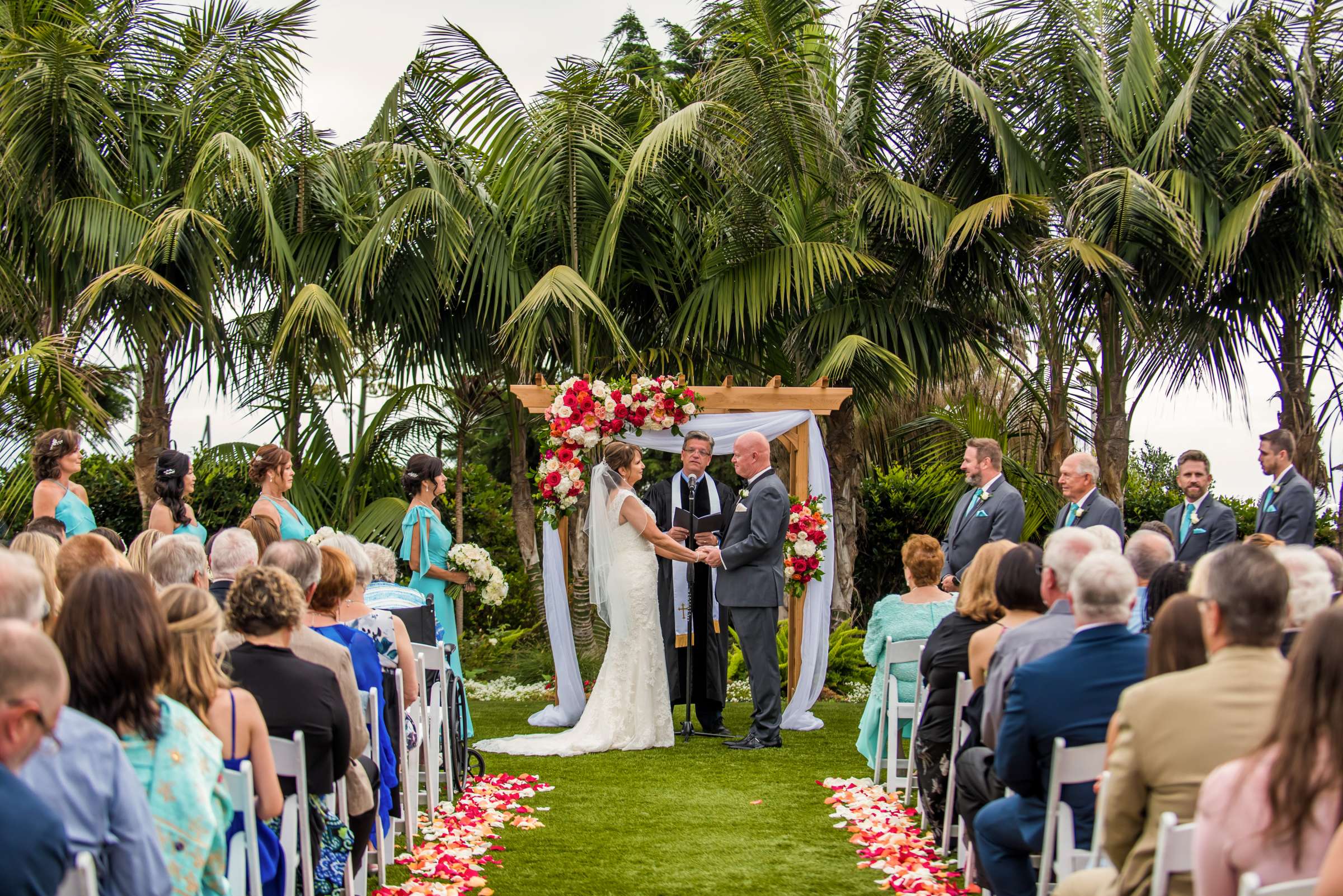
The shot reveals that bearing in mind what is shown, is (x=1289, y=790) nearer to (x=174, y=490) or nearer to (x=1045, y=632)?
(x=1045, y=632)

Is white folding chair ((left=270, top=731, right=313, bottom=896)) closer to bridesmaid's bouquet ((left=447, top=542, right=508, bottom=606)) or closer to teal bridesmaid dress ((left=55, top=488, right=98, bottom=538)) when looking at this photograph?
teal bridesmaid dress ((left=55, top=488, right=98, bottom=538))

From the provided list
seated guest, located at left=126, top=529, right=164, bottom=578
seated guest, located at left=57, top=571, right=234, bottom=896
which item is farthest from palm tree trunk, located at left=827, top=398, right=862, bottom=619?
seated guest, located at left=57, top=571, right=234, bottom=896

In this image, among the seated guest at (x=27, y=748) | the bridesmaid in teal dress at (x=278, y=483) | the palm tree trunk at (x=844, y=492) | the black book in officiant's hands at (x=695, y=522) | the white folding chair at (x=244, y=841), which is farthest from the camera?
the palm tree trunk at (x=844, y=492)

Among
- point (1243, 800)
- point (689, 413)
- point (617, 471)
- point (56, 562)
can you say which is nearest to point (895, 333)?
point (689, 413)

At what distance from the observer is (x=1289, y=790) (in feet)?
7.66

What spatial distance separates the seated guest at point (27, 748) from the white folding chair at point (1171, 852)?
222 centimetres

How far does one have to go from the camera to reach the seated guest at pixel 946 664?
508cm

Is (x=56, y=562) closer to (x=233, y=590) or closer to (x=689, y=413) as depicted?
(x=233, y=590)

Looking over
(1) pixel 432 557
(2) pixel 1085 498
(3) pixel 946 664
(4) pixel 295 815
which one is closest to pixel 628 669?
(1) pixel 432 557

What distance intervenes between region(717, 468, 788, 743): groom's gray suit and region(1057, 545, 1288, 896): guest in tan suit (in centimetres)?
498

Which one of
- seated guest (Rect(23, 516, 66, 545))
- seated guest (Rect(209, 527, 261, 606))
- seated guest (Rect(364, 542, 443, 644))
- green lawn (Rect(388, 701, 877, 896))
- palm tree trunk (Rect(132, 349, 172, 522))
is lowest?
green lawn (Rect(388, 701, 877, 896))

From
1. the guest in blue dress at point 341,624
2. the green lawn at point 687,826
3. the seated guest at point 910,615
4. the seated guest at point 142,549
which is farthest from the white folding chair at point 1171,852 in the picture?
the seated guest at point 142,549

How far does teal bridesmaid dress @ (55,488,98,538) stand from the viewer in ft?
22.7

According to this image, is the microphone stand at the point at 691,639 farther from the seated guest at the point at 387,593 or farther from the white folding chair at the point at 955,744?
the white folding chair at the point at 955,744
